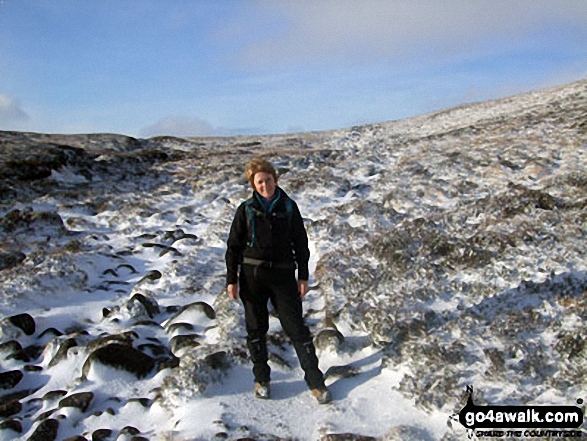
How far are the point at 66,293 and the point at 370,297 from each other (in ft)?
19.6

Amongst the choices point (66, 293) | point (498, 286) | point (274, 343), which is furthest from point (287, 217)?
point (66, 293)

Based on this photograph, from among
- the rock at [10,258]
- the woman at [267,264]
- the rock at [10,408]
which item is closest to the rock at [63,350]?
the rock at [10,408]

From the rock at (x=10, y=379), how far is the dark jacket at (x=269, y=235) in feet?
11.9

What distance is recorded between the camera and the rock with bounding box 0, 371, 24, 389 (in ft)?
22.6

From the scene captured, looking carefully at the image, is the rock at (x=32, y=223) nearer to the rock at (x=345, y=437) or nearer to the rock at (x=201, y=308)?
the rock at (x=201, y=308)

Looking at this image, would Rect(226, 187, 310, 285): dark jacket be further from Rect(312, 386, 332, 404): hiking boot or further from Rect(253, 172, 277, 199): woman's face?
Rect(312, 386, 332, 404): hiking boot

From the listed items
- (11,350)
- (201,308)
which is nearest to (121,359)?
→ (201,308)

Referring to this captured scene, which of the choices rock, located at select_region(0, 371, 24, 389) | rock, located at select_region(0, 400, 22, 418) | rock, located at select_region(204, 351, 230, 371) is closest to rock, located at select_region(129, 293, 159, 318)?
rock, located at select_region(0, 371, 24, 389)

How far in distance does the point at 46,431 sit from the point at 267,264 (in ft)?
10.9

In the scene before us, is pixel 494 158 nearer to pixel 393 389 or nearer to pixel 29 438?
pixel 393 389

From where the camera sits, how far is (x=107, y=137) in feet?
111

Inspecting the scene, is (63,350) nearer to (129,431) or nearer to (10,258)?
(129,431)

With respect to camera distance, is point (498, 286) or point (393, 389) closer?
point (393, 389)

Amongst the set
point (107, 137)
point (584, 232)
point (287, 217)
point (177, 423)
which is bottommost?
point (177, 423)
